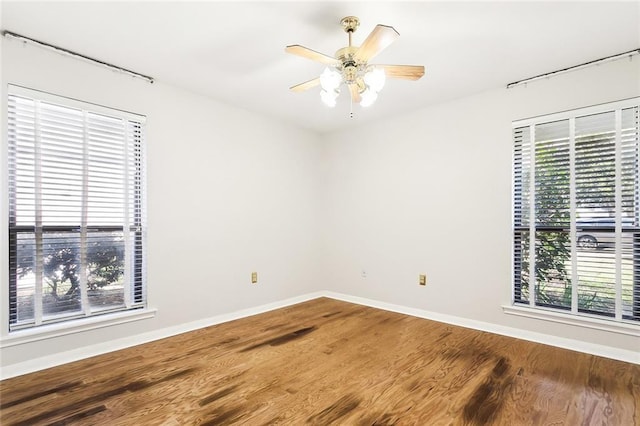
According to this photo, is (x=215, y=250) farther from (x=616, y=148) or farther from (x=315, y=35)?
(x=616, y=148)

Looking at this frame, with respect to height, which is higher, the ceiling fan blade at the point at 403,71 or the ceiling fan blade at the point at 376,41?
the ceiling fan blade at the point at 376,41

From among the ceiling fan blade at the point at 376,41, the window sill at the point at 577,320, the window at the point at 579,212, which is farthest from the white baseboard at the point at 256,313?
the ceiling fan blade at the point at 376,41

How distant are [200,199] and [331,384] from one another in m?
2.22

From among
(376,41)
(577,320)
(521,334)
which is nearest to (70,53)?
(376,41)

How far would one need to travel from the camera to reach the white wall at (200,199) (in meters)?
2.53

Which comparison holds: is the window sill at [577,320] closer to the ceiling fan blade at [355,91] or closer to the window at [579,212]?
the window at [579,212]

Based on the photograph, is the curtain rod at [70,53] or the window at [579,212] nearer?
the curtain rod at [70,53]

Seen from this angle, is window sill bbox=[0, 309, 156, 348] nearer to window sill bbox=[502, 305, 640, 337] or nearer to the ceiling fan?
the ceiling fan

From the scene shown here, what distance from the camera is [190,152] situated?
3.30m

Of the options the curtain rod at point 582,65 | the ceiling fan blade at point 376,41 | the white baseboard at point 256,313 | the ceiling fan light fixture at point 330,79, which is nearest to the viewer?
the ceiling fan blade at point 376,41

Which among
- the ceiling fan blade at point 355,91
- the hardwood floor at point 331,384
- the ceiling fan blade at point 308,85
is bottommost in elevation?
the hardwood floor at point 331,384

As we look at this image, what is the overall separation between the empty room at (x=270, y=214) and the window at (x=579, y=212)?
2 centimetres

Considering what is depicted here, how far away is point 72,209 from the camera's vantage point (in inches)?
102

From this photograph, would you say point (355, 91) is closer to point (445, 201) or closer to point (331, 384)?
point (445, 201)
